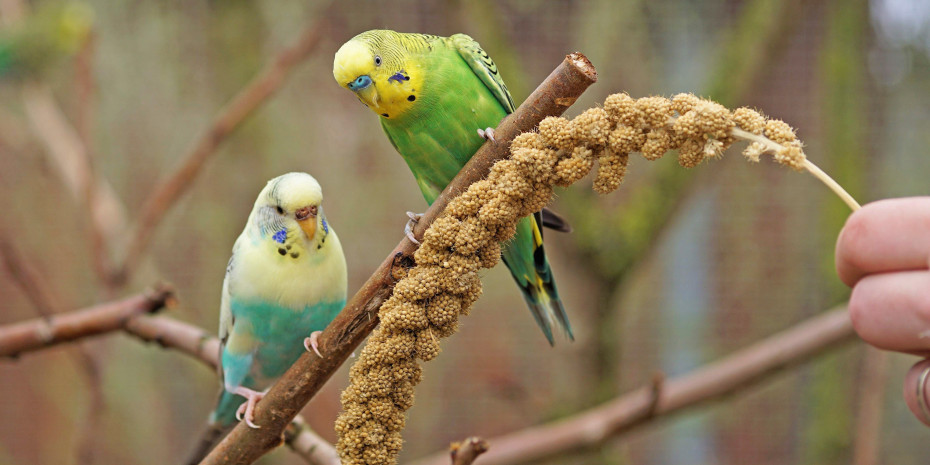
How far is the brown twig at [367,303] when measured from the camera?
758 millimetres

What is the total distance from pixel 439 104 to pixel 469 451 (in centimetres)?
53

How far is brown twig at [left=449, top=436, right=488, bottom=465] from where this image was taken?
883 millimetres

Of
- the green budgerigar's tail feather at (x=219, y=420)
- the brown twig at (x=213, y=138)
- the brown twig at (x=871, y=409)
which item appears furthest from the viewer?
the brown twig at (x=871, y=409)

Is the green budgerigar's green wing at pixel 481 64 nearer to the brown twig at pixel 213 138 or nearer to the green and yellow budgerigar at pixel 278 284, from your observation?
the green and yellow budgerigar at pixel 278 284

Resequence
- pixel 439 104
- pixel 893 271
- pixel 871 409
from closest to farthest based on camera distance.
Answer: pixel 893 271 → pixel 439 104 → pixel 871 409

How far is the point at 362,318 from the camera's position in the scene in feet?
2.77

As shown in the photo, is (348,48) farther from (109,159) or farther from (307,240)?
(109,159)

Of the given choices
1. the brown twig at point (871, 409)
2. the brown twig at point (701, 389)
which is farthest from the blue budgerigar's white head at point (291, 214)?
the brown twig at point (871, 409)

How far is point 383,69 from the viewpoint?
100 centimetres

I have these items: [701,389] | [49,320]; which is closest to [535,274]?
[701,389]

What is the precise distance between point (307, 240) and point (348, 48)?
32cm

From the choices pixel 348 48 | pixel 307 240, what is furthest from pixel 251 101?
pixel 348 48

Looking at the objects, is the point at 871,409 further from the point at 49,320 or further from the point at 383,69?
the point at 49,320

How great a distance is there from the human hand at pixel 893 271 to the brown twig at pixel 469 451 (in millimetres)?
455
